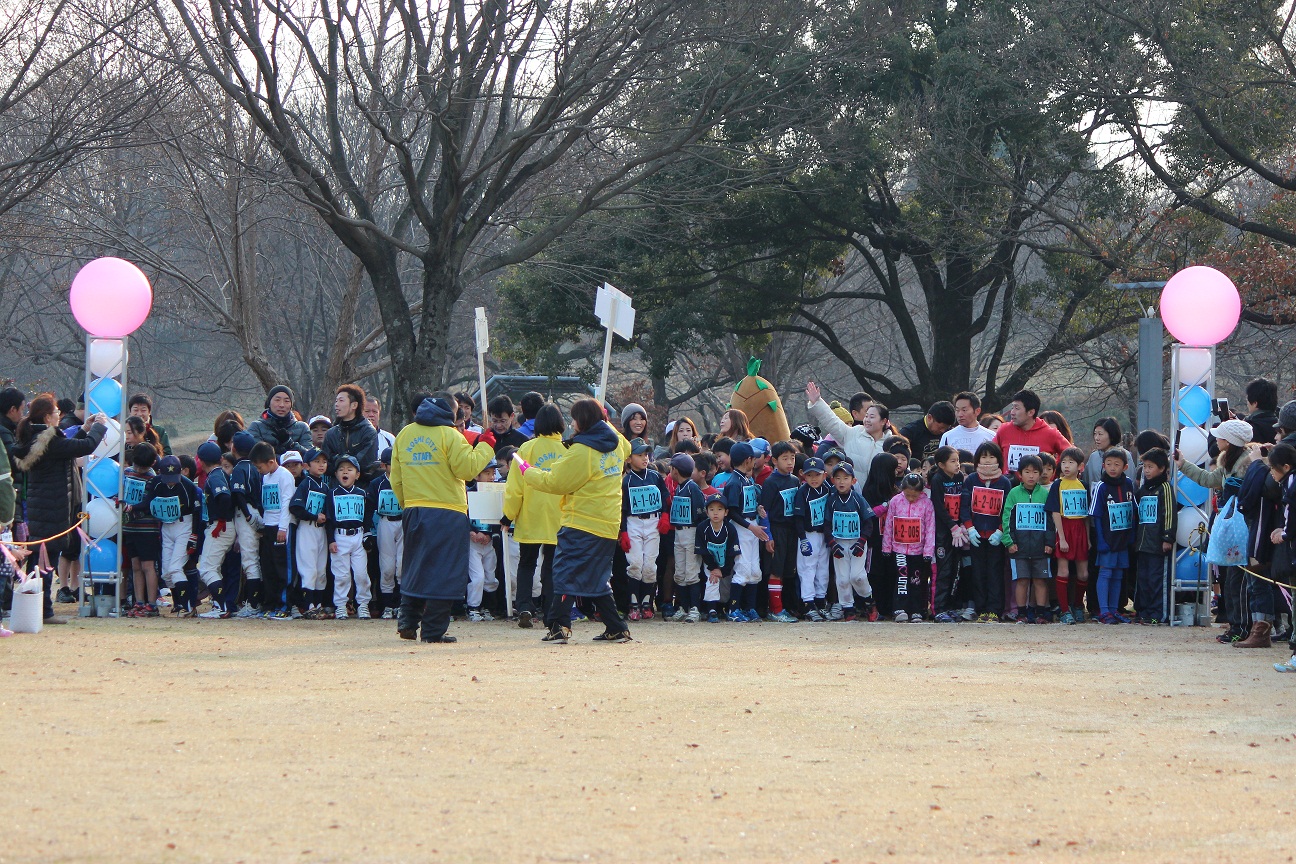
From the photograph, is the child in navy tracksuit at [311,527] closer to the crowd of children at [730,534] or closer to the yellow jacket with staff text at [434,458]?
the crowd of children at [730,534]

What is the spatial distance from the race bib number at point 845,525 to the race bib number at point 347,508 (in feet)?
14.4

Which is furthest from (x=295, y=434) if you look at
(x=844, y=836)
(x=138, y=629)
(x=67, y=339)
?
(x=67, y=339)

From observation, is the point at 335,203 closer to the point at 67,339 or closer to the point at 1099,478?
the point at 1099,478

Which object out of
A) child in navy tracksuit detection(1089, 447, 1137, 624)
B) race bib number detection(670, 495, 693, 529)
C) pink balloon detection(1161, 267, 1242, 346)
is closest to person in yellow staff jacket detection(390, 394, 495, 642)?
race bib number detection(670, 495, 693, 529)

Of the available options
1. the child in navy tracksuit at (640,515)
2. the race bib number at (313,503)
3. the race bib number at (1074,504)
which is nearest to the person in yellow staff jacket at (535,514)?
the child in navy tracksuit at (640,515)

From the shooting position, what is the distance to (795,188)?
1008 inches

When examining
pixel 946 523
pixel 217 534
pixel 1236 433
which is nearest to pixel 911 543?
pixel 946 523

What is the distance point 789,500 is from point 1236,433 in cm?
398

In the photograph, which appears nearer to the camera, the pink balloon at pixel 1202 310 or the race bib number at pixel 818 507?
the pink balloon at pixel 1202 310

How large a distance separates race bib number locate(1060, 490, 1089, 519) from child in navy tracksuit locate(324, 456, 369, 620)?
644cm

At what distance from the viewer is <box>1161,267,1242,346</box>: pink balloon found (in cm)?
1331

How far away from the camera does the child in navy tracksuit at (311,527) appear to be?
13.0 m

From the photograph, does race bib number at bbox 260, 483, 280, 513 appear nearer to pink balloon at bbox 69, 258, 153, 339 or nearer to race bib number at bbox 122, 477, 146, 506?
race bib number at bbox 122, 477, 146, 506

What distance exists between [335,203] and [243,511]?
6433 millimetres
